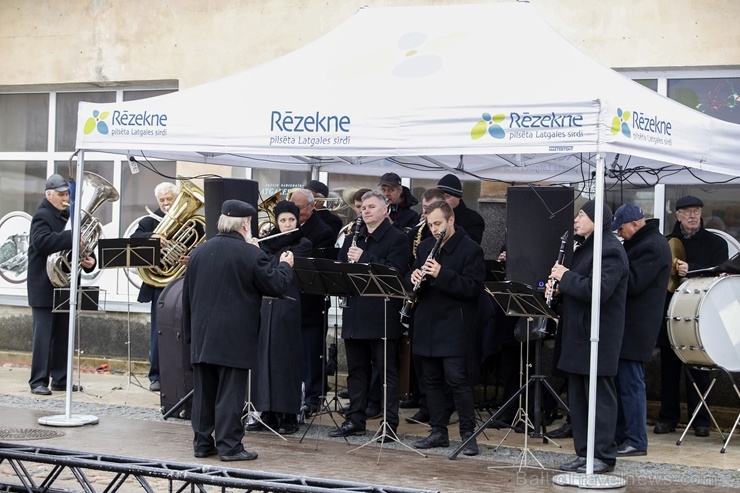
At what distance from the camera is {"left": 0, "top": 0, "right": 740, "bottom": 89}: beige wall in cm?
1147

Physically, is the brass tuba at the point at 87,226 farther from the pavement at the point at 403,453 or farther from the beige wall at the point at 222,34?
the beige wall at the point at 222,34

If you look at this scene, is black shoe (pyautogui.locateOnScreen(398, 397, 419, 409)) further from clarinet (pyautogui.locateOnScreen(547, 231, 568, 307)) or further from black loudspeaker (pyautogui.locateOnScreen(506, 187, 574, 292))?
clarinet (pyautogui.locateOnScreen(547, 231, 568, 307))

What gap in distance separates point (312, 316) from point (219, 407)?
215 centimetres

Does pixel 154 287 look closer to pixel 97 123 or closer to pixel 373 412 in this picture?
pixel 97 123

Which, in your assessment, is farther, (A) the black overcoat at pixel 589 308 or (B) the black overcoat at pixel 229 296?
(B) the black overcoat at pixel 229 296

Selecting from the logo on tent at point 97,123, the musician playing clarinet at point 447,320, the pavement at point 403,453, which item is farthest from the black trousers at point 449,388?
the logo on tent at point 97,123

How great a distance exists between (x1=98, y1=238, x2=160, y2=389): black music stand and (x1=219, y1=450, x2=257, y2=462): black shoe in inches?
109

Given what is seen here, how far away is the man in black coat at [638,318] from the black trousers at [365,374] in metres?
1.84

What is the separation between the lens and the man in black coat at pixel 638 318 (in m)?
9.17

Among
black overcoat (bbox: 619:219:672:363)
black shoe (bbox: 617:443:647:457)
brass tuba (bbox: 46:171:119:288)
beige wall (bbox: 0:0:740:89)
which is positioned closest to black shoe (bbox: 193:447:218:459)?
black shoe (bbox: 617:443:647:457)

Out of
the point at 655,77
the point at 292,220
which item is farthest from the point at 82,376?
the point at 655,77

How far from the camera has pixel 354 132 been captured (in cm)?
884

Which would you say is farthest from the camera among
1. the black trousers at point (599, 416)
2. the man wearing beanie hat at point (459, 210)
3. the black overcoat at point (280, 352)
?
the man wearing beanie hat at point (459, 210)

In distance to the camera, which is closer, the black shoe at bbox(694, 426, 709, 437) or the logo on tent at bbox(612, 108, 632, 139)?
the logo on tent at bbox(612, 108, 632, 139)
